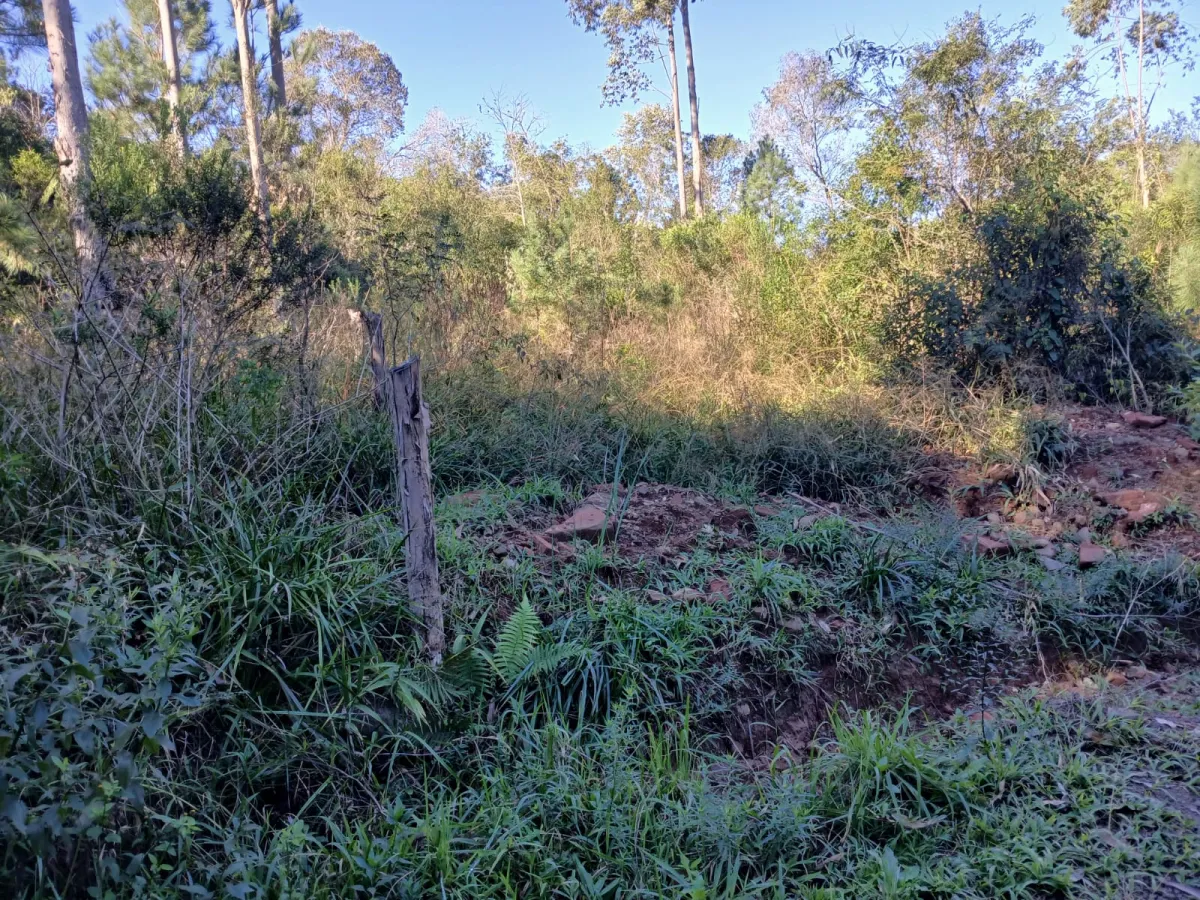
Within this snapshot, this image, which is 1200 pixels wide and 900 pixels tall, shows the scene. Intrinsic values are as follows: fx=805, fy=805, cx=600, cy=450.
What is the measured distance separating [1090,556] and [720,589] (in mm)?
2118

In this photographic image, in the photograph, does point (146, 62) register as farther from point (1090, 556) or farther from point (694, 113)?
point (1090, 556)

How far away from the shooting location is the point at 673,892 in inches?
82.7

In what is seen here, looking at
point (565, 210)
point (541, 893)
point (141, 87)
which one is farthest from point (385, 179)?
point (541, 893)

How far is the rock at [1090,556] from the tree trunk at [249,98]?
413 inches

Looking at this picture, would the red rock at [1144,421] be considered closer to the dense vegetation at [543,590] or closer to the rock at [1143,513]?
the dense vegetation at [543,590]

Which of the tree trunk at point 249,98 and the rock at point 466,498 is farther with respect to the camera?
the tree trunk at point 249,98

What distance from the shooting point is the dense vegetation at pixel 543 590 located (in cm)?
212

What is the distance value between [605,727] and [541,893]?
85 centimetres

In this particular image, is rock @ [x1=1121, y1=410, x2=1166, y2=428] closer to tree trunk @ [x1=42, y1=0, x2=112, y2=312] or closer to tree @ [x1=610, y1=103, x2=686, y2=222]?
tree trunk @ [x1=42, y1=0, x2=112, y2=312]

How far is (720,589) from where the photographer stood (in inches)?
144

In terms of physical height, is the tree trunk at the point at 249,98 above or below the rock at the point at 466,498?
above

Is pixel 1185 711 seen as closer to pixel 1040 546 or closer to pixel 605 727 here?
pixel 1040 546

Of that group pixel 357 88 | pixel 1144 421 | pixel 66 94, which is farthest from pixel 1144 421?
pixel 357 88

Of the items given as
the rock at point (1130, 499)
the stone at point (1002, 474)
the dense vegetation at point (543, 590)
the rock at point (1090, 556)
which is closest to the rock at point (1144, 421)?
the dense vegetation at point (543, 590)
